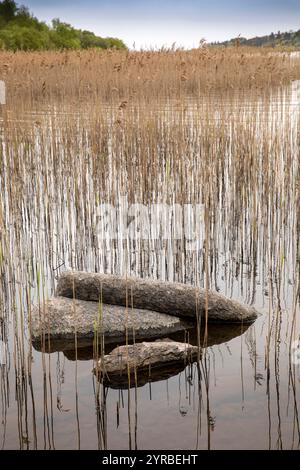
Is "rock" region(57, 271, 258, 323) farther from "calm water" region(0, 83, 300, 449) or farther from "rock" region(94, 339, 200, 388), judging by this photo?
"rock" region(94, 339, 200, 388)

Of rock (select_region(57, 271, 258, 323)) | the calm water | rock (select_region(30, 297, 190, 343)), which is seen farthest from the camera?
rock (select_region(57, 271, 258, 323))

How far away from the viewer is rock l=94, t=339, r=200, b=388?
8.05 feet

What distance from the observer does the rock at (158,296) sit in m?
2.99

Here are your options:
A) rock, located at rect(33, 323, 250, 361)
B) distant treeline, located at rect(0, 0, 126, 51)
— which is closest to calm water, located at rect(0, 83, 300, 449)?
rock, located at rect(33, 323, 250, 361)

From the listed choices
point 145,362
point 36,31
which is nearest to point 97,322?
point 145,362

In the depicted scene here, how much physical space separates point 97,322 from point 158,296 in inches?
12.9

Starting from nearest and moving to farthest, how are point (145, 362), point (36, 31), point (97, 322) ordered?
point (145, 362)
point (97, 322)
point (36, 31)

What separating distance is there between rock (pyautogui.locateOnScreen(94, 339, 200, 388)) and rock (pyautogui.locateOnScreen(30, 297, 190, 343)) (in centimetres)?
28

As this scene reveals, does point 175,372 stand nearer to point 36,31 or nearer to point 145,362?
point 145,362

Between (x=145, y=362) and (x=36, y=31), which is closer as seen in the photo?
(x=145, y=362)

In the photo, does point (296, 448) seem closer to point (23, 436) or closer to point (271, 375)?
point (271, 375)

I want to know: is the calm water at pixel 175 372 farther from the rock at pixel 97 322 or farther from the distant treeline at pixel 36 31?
the distant treeline at pixel 36 31

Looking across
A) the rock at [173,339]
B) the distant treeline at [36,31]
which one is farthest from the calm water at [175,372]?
→ the distant treeline at [36,31]

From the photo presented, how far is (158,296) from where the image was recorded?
304 centimetres
